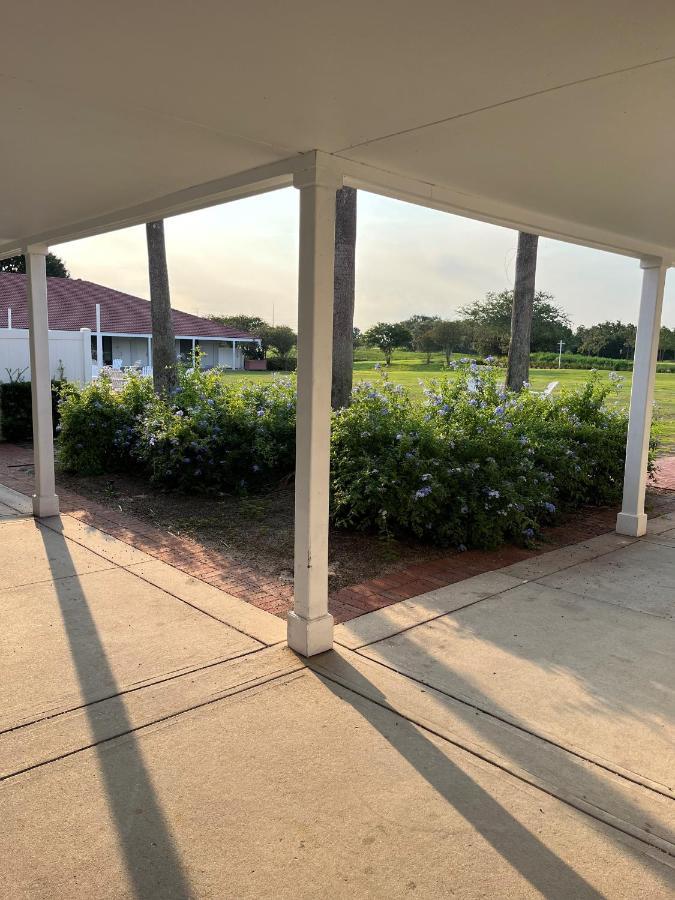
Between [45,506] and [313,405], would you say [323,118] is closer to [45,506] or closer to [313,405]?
[313,405]

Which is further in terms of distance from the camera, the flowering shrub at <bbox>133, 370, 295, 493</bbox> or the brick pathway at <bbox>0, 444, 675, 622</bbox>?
the flowering shrub at <bbox>133, 370, 295, 493</bbox>

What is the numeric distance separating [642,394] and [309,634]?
4117 millimetres

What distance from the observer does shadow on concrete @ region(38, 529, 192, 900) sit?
7.22 ft

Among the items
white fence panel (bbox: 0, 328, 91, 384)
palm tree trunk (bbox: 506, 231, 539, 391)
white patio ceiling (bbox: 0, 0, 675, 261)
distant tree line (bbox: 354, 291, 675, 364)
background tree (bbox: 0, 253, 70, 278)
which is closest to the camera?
white patio ceiling (bbox: 0, 0, 675, 261)

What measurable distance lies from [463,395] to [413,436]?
1.11 metres

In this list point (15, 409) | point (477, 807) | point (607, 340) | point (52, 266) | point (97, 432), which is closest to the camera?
point (477, 807)

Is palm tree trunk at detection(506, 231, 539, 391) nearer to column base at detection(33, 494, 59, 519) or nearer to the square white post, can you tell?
column base at detection(33, 494, 59, 519)

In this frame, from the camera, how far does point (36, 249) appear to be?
608 centimetres

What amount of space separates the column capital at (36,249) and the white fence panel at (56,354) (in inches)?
266

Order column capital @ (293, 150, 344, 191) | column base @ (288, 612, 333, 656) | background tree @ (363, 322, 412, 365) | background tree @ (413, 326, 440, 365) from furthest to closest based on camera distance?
background tree @ (413, 326, 440, 365)
background tree @ (363, 322, 412, 365)
column base @ (288, 612, 333, 656)
column capital @ (293, 150, 344, 191)

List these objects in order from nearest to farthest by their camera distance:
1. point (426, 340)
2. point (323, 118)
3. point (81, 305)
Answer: point (323, 118) → point (81, 305) → point (426, 340)

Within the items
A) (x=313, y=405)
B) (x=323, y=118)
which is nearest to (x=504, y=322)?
(x=313, y=405)

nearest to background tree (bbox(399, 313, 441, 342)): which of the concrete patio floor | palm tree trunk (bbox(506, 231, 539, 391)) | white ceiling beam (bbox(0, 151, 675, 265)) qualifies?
palm tree trunk (bbox(506, 231, 539, 391))

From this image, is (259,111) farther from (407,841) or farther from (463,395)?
(463,395)
